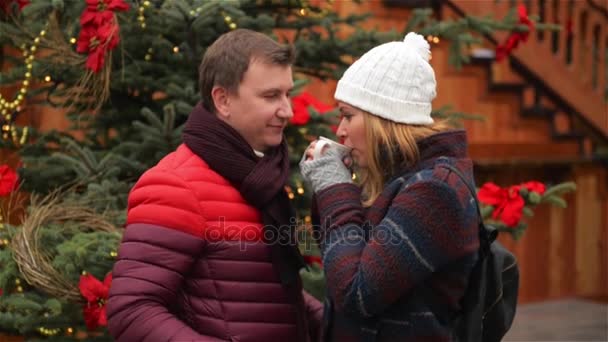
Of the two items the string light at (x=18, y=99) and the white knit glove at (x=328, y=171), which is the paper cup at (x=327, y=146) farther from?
the string light at (x=18, y=99)

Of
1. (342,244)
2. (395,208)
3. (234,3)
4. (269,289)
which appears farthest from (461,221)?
(234,3)

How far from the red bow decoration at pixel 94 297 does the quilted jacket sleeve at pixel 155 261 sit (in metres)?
0.72

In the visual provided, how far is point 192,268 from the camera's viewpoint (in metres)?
2.14

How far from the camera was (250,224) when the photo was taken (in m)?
2.24

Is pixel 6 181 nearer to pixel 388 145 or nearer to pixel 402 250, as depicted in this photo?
pixel 388 145

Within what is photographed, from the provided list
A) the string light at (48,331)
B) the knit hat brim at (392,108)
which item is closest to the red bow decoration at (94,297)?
the string light at (48,331)

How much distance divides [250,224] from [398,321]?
455 mm

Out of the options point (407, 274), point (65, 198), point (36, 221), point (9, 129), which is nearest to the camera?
point (407, 274)

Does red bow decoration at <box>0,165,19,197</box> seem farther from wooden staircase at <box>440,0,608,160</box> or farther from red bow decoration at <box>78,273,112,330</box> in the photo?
wooden staircase at <box>440,0,608,160</box>

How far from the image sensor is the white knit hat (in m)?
2.11

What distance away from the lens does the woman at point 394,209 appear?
1.97 metres

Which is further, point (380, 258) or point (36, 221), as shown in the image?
point (36, 221)

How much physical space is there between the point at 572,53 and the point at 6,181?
4.85 meters

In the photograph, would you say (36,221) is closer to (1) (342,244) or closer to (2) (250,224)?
(2) (250,224)
